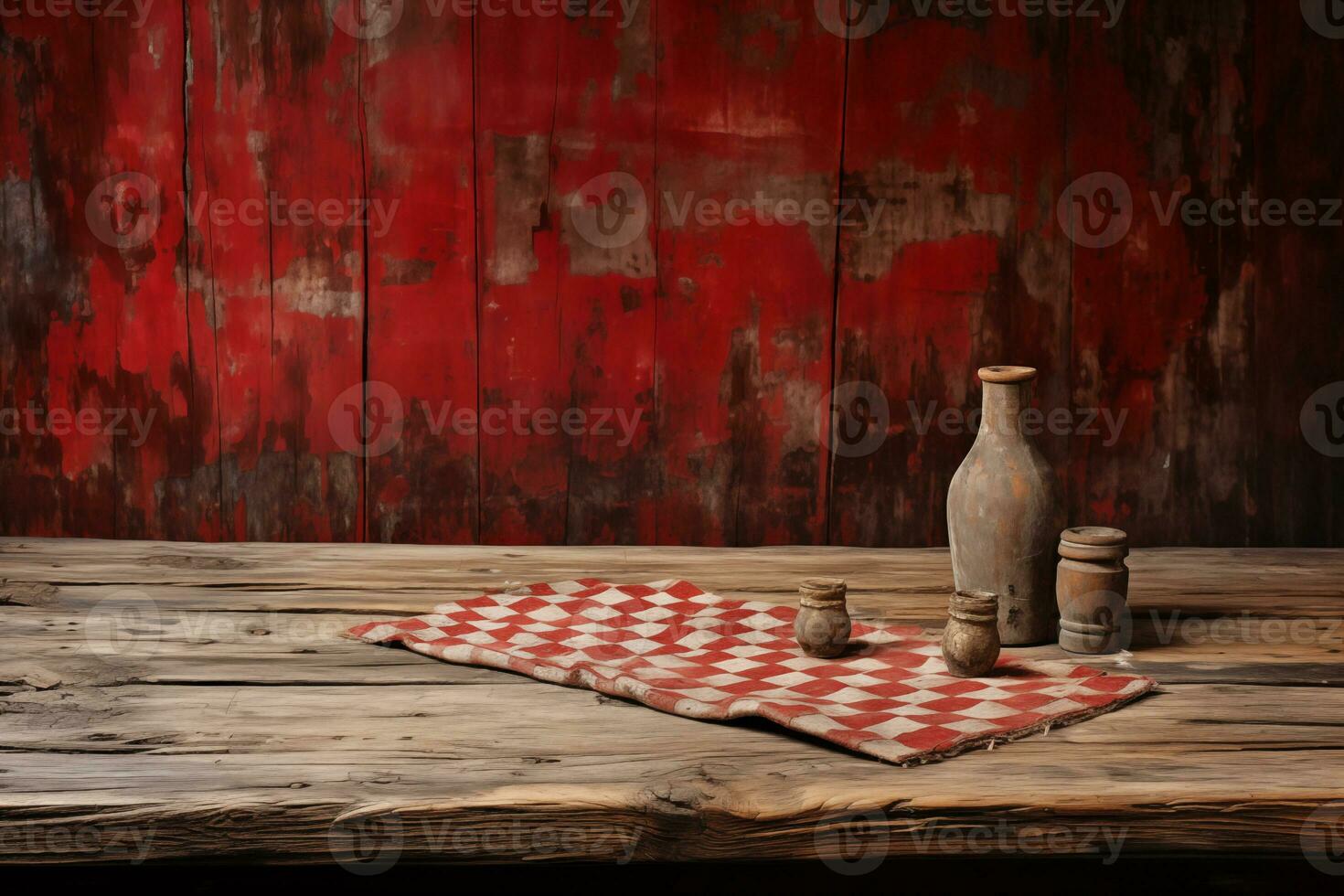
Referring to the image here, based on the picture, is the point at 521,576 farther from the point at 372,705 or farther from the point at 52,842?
the point at 52,842

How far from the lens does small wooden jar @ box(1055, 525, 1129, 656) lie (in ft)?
6.17

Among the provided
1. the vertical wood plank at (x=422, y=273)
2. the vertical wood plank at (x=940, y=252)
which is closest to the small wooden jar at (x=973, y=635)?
the vertical wood plank at (x=940, y=252)

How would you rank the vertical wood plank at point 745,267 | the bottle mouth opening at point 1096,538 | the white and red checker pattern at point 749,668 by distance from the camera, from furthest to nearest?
1. the vertical wood plank at point 745,267
2. the bottle mouth opening at point 1096,538
3. the white and red checker pattern at point 749,668

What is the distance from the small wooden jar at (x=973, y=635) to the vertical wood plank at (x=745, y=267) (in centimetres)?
109

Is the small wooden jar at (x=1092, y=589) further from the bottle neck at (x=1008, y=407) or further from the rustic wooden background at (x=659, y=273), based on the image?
the rustic wooden background at (x=659, y=273)

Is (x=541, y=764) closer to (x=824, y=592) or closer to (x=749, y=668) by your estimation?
(x=749, y=668)

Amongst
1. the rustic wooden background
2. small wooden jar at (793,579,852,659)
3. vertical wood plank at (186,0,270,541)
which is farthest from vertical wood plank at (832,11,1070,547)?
vertical wood plank at (186,0,270,541)

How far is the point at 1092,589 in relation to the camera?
190 centimetres

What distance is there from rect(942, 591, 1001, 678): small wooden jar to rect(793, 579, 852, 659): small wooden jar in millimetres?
167

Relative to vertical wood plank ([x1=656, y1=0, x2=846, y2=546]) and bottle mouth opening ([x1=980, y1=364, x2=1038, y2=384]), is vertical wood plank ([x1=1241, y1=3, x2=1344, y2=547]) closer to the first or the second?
vertical wood plank ([x1=656, y1=0, x2=846, y2=546])

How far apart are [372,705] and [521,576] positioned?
81cm

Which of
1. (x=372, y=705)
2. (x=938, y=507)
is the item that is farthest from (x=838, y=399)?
(x=372, y=705)

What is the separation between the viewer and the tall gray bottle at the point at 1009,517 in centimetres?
193

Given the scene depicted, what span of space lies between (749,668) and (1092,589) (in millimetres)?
534
